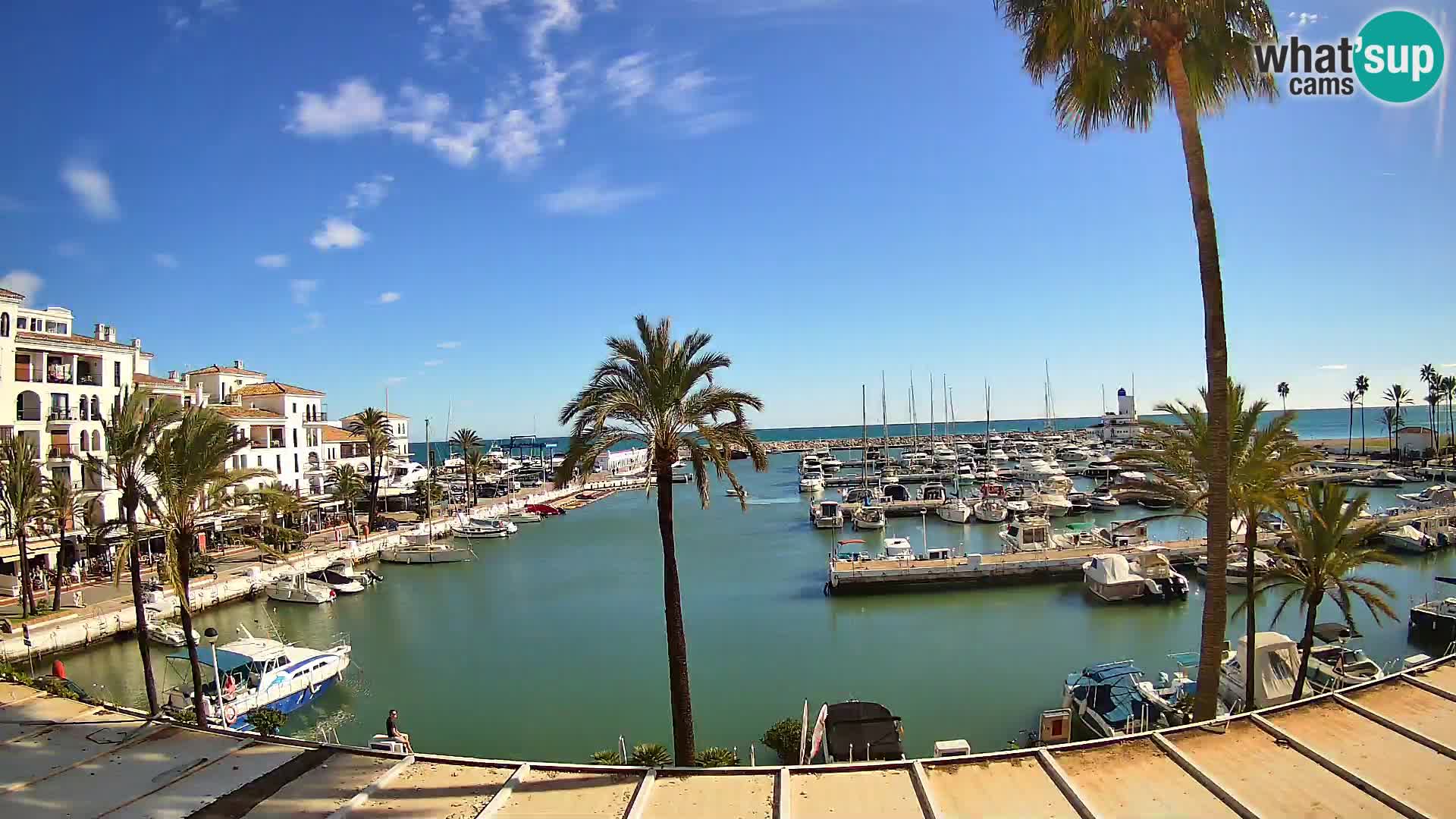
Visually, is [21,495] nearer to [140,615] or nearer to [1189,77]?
[140,615]

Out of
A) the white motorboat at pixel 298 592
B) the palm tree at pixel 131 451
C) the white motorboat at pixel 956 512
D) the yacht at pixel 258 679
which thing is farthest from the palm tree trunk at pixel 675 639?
the white motorboat at pixel 956 512

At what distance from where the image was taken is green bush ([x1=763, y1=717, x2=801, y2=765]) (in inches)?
653

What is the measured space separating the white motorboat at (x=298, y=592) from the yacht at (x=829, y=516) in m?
35.0

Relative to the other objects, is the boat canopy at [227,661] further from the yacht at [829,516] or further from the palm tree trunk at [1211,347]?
the yacht at [829,516]

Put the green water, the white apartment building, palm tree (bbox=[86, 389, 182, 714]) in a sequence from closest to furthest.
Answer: palm tree (bbox=[86, 389, 182, 714]), the green water, the white apartment building

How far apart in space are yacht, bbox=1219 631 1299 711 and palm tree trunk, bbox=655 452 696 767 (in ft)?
39.5

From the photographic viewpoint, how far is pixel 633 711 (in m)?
22.1

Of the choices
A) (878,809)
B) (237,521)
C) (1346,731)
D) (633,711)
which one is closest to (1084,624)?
(633,711)

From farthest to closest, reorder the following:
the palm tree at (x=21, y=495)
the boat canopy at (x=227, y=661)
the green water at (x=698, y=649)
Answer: the palm tree at (x=21, y=495) < the boat canopy at (x=227, y=661) < the green water at (x=698, y=649)

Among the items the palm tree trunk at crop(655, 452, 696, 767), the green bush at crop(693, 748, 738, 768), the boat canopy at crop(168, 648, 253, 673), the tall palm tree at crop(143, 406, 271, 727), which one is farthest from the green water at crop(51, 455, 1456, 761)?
the tall palm tree at crop(143, 406, 271, 727)

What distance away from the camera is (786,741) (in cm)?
1683

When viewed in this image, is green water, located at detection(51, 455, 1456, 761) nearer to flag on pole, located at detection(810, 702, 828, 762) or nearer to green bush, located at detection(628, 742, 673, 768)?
flag on pole, located at detection(810, 702, 828, 762)

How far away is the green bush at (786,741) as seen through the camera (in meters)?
16.6

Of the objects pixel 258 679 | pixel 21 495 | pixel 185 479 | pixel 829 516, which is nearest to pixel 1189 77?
pixel 185 479
